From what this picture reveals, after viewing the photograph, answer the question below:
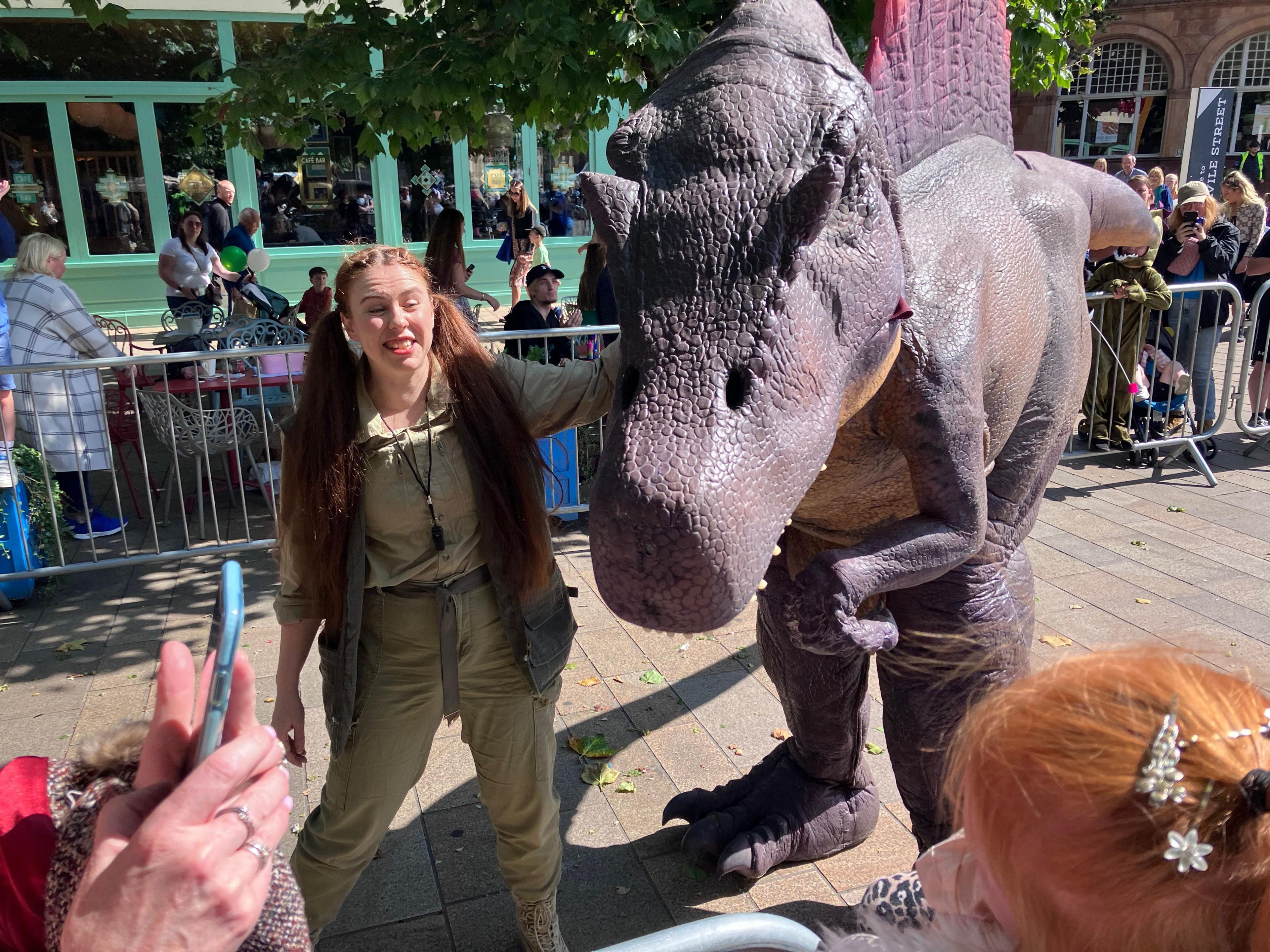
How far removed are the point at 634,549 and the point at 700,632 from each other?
0.15m

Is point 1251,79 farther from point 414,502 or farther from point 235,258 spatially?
point 414,502

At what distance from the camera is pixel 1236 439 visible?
832 centimetres

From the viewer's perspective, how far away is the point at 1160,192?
43.2 feet

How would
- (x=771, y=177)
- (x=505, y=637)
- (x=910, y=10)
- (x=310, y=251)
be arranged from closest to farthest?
(x=771, y=177) < (x=910, y=10) < (x=505, y=637) < (x=310, y=251)

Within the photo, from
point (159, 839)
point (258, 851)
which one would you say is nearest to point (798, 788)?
point (258, 851)

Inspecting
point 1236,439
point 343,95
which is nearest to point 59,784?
point 343,95

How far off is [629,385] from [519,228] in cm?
1190

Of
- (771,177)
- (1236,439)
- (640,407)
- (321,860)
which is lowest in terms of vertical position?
(1236,439)

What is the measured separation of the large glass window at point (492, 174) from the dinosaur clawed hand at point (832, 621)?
13.3 m

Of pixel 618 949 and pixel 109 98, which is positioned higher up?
pixel 109 98

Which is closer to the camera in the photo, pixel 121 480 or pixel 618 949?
pixel 618 949

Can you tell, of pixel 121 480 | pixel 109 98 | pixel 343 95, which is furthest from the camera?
pixel 109 98

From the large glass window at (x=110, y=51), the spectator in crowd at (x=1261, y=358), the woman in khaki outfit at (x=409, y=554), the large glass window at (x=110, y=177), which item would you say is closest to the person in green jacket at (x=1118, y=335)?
the spectator in crowd at (x=1261, y=358)

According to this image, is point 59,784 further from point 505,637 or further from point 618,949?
point 505,637
